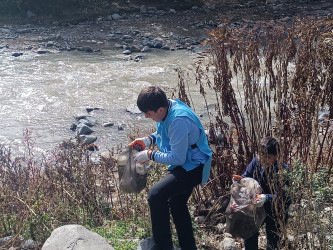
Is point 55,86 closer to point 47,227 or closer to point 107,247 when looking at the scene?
point 47,227

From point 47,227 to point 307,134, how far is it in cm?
242

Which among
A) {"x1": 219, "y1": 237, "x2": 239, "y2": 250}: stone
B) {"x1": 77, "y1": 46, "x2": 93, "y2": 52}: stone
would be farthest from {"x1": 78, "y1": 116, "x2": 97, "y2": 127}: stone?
{"x1": 219, "y1": 237, "x2": 239, "y2": 250}: stone

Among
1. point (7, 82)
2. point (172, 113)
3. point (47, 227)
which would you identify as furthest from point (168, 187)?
point (7, 82)

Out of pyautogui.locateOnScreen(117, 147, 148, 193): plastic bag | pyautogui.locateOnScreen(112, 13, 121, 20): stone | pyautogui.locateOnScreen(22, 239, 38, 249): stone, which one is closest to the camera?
pyautogui.locateOnScreen(117, 147, 148, 193): plastic bag

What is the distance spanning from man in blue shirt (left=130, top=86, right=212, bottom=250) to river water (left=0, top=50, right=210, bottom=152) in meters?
4.75

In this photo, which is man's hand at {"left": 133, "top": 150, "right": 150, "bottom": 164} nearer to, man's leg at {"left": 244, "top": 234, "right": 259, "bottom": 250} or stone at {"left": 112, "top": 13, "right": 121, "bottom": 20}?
man's leg at {"left": 244, "top": 234, "right": 259, "bottom": 250}

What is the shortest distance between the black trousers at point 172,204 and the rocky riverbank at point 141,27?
400 inches

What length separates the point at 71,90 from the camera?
10.5 metres

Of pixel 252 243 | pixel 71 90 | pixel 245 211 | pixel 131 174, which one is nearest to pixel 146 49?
pixel 71 90

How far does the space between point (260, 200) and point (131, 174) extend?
1027 mm

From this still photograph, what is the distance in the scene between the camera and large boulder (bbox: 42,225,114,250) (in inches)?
125

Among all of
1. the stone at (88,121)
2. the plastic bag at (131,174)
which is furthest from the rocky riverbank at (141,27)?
the plastic bag at (131,174)

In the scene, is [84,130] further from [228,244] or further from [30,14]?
[30,14]

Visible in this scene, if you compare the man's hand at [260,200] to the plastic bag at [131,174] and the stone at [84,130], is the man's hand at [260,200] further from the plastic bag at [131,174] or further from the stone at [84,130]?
the stone at [84,130]
